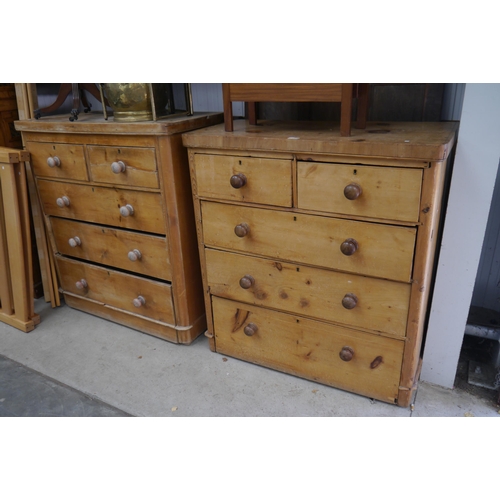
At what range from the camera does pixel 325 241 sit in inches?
64.3

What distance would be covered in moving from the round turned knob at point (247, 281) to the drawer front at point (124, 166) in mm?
562

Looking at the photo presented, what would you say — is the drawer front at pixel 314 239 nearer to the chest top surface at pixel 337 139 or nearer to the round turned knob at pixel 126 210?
the chest top surface at pixel 337 139

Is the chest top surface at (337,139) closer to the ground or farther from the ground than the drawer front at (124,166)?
farther from the ground

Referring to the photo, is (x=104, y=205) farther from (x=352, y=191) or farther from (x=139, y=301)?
(x=352, y=191)

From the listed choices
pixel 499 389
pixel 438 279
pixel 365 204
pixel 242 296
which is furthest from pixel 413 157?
pixel 499 389

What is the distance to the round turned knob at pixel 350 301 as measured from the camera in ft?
5.37

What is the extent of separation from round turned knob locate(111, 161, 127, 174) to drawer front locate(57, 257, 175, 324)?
1.81 feet

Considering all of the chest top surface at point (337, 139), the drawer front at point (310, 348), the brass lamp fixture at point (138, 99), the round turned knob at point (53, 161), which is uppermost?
the brass lamp fixture at point (138, 99)

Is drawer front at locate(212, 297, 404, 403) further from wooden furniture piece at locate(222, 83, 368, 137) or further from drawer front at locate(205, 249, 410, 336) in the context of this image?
wooden furniture piece at locate(222, 83, 368, 137)

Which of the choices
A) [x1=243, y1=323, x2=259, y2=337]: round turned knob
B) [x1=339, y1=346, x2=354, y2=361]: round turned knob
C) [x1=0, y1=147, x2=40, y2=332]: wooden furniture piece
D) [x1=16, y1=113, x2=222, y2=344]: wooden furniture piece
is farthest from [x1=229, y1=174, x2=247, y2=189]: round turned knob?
[x1=0, y1=147, x2=40, y2=332]: wooden furniture piece

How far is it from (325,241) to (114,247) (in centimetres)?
114

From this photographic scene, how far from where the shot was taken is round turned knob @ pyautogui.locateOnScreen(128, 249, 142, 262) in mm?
2121

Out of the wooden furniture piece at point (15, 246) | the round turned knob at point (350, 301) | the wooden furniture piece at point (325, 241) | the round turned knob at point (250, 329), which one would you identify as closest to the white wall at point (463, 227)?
the wooden furniture piece at point (325, 241)

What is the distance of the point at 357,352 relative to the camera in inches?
68.9
